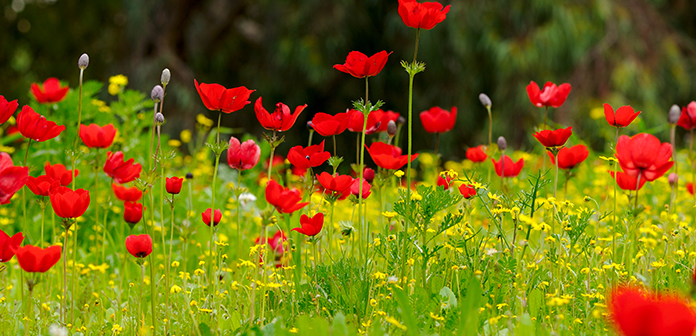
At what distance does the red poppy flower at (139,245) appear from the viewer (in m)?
1.34

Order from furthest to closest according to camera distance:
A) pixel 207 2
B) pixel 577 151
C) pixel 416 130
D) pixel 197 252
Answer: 1. pixel 207 2
2. pixel 416 130
3. pixel 197 252
4. pixel 577 151

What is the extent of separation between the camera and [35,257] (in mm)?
1143

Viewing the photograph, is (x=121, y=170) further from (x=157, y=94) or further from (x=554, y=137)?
(x=554, y=137)

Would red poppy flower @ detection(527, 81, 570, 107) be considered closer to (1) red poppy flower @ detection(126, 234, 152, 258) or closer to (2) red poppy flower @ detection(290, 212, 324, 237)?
(2) red poppy flower @ detection(290, 212, 324, 237)

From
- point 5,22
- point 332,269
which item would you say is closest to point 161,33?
point 5,22

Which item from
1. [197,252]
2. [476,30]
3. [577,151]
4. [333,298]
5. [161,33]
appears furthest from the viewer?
[161,33]

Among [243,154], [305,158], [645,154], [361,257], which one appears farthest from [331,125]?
[645,154]

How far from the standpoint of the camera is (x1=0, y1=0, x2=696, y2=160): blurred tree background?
5.27 meters

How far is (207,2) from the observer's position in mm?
7344

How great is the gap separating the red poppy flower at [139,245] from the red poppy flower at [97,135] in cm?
60

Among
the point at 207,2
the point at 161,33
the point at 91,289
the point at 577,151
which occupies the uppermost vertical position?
the point at 207,2

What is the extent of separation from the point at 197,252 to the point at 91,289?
0.52 metres

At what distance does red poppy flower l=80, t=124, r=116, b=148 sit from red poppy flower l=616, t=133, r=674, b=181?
1.48m

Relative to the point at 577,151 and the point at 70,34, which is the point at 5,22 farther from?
the point at 577,151
